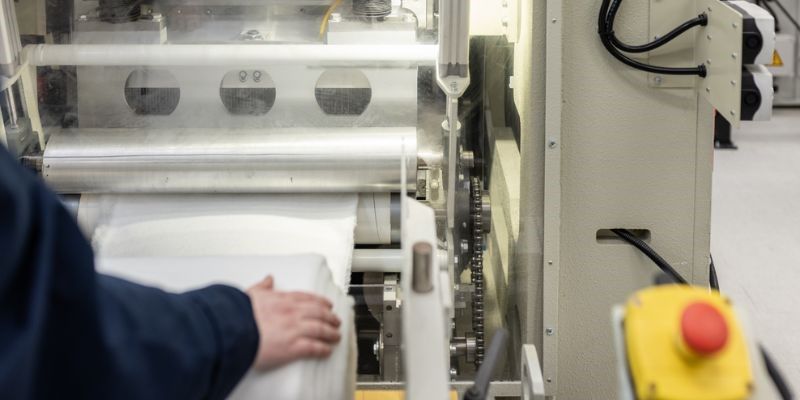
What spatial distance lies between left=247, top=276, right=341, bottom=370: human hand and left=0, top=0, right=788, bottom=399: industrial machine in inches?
28.2

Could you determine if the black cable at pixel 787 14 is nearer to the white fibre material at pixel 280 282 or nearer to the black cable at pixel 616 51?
the black cable at pixel 616 51

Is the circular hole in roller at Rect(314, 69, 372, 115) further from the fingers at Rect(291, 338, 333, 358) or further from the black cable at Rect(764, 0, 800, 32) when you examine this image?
the black cable at Rect(764, 0, 800, 32)

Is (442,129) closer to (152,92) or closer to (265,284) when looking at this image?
(152,92)

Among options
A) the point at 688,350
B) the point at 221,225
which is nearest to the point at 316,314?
the point at 688,350

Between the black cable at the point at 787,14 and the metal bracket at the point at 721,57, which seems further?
the black cable at the point at 787,14

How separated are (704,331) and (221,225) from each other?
4.98 ft

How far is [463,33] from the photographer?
2270 mm

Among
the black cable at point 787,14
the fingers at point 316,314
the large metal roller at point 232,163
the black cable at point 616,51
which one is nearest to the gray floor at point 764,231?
the black cable at point 787,14

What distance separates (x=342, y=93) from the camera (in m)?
2.53

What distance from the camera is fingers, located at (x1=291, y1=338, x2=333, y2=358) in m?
1.41

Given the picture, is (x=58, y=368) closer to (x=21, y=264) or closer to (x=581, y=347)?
(x=21, y=264)

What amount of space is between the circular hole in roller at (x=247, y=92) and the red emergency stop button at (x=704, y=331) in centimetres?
168

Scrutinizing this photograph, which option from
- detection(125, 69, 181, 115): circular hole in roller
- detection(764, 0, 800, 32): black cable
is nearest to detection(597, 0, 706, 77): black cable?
detection(125, 69, 181, 115): circular hole in roller

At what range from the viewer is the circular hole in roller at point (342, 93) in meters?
2.52
